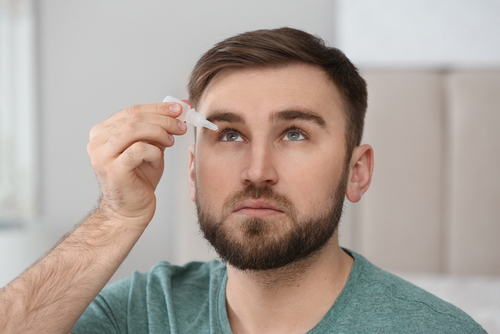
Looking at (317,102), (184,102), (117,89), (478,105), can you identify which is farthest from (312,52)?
(117,89)

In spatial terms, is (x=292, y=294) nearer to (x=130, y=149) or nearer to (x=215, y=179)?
(x=215, y=179)

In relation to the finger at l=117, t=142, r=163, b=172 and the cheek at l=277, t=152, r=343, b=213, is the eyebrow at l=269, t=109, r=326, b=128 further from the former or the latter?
the finger at l=117, t=142, r=163, b=172

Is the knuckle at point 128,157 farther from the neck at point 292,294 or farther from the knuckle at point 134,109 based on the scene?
the neck at point 292,294

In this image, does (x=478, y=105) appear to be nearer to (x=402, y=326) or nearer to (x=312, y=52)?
(x=312, y=52)

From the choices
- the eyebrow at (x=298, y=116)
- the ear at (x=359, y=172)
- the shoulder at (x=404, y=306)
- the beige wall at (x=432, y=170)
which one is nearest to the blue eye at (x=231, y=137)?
the eyebrow at (x=298, y=116)

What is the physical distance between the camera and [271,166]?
1057mm

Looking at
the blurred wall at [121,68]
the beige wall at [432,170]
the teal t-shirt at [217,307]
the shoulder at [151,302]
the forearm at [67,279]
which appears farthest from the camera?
the blurred wall at [121,68]

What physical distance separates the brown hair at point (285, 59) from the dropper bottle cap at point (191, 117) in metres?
0.19

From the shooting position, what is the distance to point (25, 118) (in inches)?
83.4

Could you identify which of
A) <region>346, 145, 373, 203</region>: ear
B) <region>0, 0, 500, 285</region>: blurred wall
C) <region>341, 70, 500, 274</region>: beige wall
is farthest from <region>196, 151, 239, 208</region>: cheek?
<region>341, 70, 500, 274</region>: beige wall

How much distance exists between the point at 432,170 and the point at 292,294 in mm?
1157

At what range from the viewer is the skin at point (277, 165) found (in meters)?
1.07

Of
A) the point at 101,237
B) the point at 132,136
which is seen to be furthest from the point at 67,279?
the point at 132,136

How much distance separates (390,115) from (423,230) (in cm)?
55
